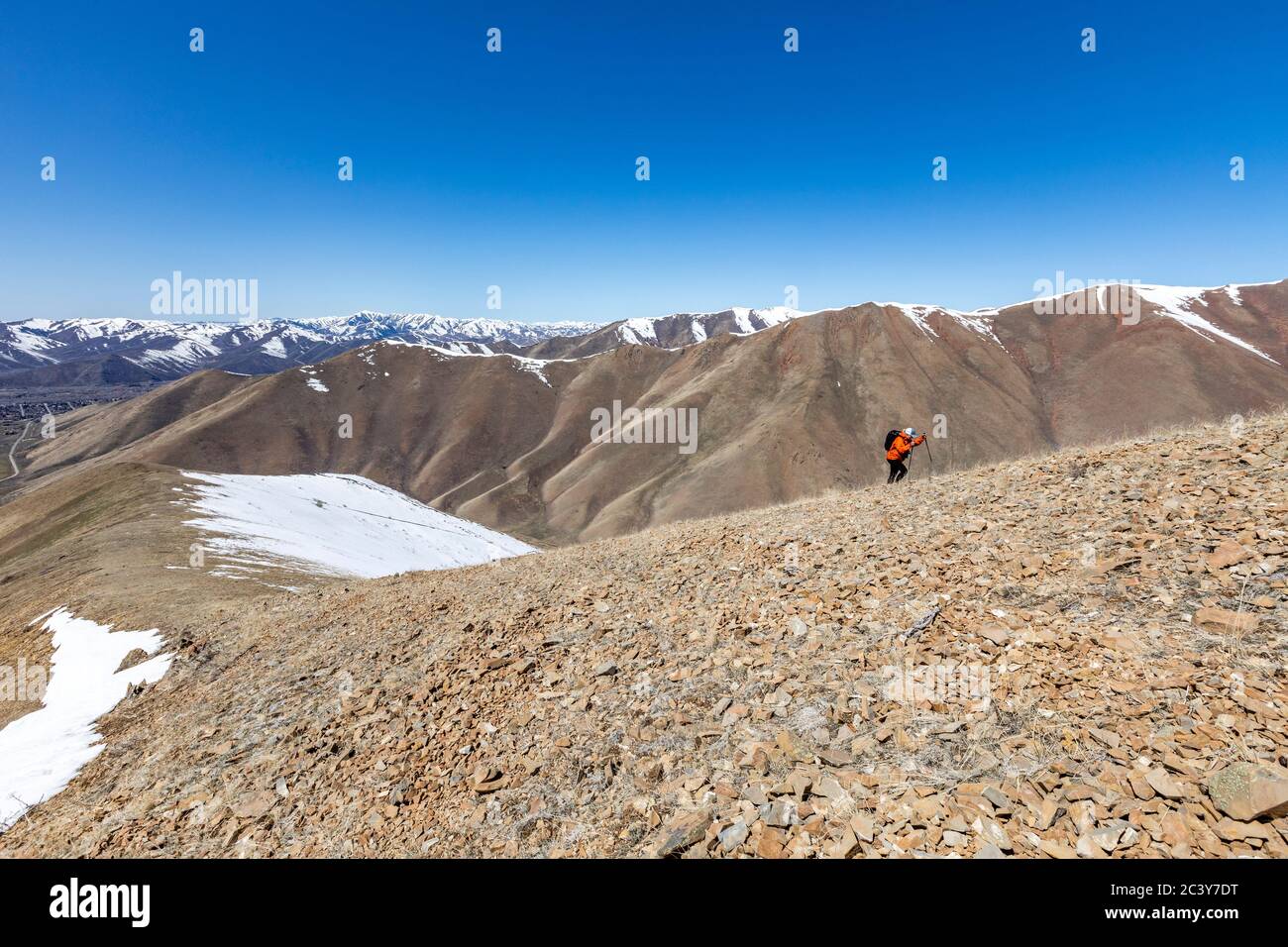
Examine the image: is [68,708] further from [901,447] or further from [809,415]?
[809,415]

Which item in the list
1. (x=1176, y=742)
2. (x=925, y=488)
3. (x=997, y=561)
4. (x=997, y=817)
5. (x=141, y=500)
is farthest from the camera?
(x=141, y=500)

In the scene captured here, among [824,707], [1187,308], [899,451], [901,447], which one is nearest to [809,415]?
[901,447]

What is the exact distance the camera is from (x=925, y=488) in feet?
45.8

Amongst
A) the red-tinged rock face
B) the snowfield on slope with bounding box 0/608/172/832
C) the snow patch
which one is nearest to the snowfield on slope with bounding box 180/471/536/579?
the snowfield on slope with bounding box 0/608/172/832

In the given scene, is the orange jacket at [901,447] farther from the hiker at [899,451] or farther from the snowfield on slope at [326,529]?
the snowfield on slope at [326,529]

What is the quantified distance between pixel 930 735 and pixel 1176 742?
6.29 ft

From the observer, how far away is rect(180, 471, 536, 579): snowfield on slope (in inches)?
1192

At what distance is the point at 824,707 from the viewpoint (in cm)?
642

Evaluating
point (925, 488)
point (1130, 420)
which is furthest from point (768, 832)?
point (1130, 420)

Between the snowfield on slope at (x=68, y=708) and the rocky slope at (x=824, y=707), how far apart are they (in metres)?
0.52

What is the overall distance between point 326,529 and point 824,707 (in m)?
43.6

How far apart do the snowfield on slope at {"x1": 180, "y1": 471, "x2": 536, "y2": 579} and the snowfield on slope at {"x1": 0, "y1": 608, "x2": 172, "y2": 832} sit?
8.56 metres

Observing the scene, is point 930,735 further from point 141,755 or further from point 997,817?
point 141,755

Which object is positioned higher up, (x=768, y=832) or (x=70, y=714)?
(x=768, y=832)
